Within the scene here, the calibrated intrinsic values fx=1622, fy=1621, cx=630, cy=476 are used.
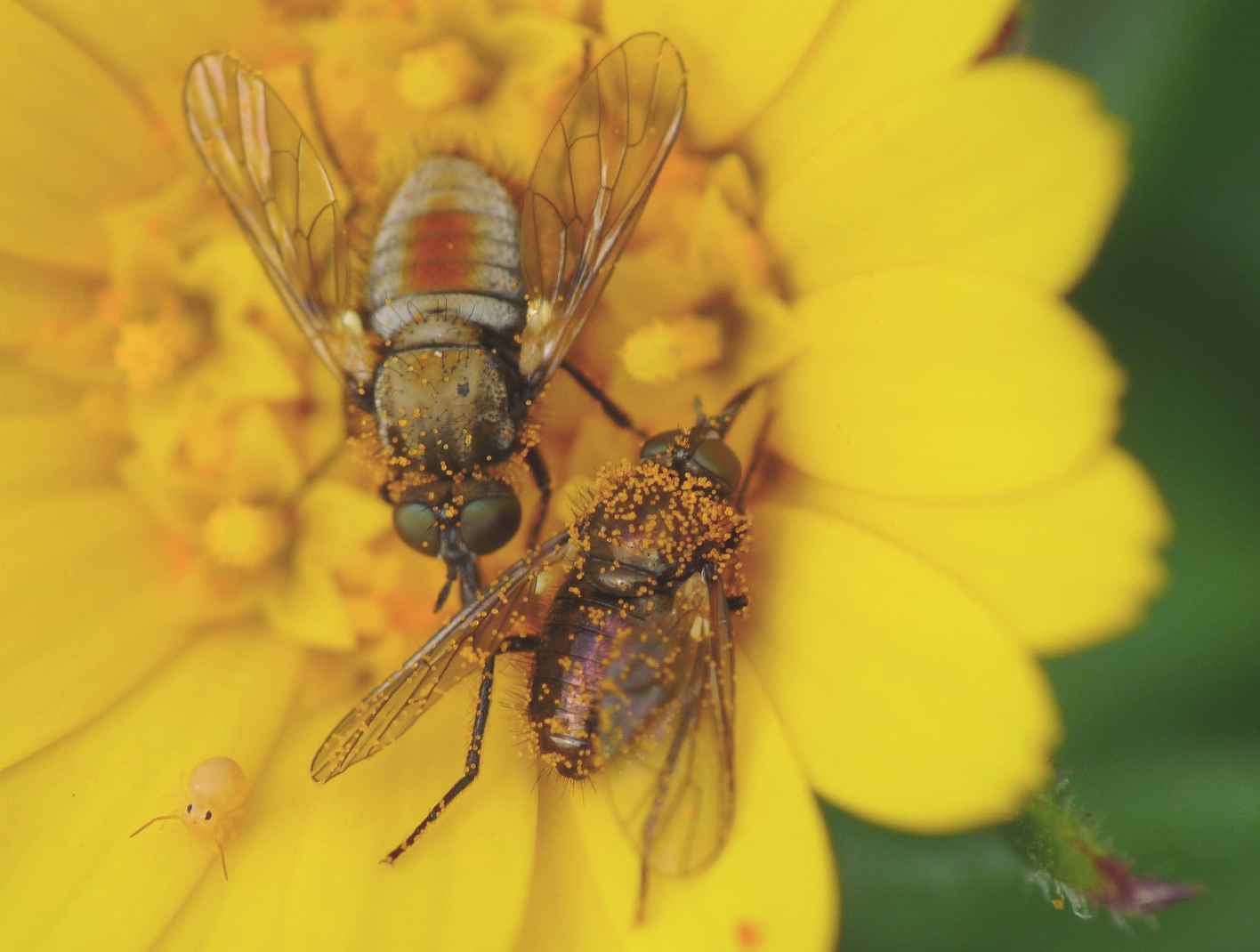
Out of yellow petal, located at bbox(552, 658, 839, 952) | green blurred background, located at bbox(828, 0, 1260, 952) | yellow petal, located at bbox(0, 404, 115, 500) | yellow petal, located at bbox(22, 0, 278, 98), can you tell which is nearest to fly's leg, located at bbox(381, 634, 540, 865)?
yellow petal, located at bbox(552, 658, 839, 952)

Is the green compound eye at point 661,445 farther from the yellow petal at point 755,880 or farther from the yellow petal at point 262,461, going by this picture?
the yellow petal at point 262,461

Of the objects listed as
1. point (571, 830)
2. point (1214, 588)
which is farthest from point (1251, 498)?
point (571, 830)

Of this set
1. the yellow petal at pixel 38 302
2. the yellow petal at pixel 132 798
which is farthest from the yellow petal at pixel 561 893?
the yellow petal at pixel 38 302

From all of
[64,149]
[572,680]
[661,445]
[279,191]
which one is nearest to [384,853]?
[572,680]

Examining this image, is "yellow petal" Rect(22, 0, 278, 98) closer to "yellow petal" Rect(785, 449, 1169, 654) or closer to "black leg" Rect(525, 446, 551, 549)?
"black leg" Rect(525, 446, 551, 549)

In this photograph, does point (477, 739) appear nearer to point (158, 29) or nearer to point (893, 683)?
point (893, 683)

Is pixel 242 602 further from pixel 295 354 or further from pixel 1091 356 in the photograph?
pixel 1091 356

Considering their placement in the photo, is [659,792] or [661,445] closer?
[659,792]
